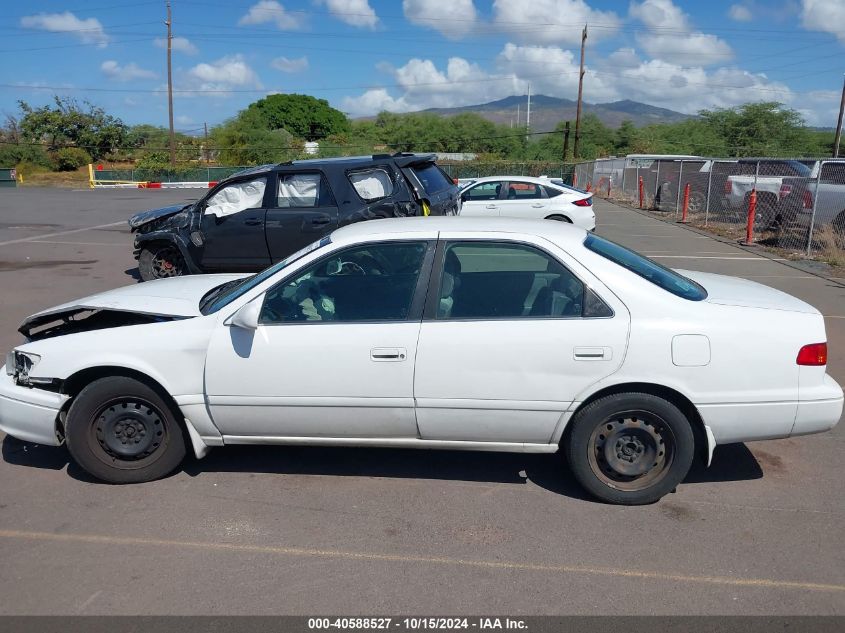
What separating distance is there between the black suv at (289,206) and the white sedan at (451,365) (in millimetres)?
5261

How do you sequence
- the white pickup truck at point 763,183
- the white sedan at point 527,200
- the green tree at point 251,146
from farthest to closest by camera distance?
the green tree at point 251,146
the white pickup truck at point 763,183
the white sedan at point 527,200

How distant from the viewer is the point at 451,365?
4238 millimetres

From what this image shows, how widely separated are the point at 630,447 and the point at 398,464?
1520mm

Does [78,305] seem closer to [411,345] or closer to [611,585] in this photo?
[411,345]

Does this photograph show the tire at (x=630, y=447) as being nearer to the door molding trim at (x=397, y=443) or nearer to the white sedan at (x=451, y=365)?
the white sedan at (x=451, y=365)

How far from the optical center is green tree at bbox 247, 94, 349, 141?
326 feet

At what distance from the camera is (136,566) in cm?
376

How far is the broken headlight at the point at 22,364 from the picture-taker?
15.1 ft

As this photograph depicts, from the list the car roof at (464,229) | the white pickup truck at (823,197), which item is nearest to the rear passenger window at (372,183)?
the car roof at (464,229)

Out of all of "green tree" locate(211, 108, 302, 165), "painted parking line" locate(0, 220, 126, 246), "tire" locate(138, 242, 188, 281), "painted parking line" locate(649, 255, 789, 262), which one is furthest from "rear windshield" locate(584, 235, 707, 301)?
"green tree" locate(211, 108, 302, 165)

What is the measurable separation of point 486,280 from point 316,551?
1816 mm

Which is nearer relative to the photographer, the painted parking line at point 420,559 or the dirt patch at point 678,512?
the painted parking line at point 420,559

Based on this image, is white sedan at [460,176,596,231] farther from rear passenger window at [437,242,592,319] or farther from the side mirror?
the side mirror

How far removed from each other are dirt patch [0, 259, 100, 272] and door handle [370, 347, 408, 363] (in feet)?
37.4
